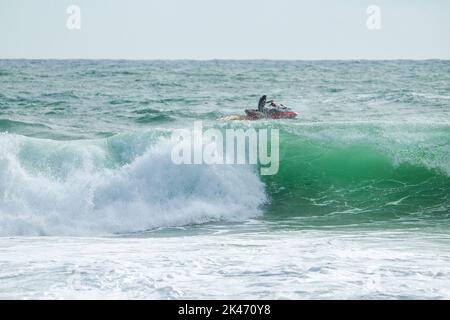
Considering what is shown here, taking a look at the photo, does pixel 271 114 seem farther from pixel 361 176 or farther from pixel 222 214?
pixel 222 214

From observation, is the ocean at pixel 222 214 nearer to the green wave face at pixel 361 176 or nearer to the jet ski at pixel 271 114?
the green wave face at pixel 361 176

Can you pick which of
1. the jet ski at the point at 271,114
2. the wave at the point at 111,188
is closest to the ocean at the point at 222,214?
the wave at the point at 111,188

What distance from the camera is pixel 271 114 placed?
72.5ft

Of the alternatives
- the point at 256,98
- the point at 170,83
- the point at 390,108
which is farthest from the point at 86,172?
the point at 170,83

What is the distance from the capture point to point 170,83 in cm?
4322
